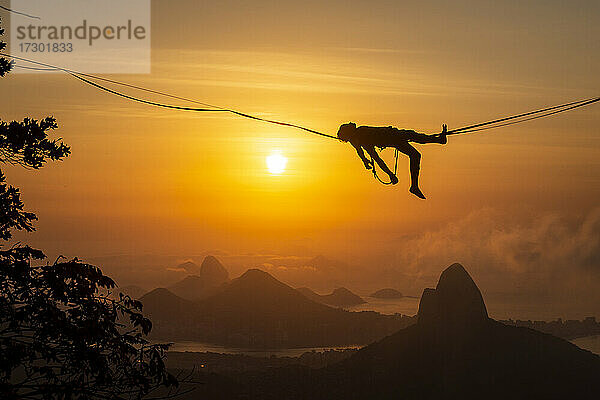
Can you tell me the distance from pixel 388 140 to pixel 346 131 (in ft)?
4.16

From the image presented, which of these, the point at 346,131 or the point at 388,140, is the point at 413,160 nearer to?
the point at 388,140

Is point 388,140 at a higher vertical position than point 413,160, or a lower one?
higher

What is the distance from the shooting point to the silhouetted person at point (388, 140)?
18688 mm

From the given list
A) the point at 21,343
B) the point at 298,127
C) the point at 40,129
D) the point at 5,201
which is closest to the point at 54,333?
the point at 21,343

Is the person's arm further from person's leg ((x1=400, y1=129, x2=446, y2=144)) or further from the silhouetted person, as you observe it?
person's leg ((x1=400, y1=129, x2=446, y2=144))

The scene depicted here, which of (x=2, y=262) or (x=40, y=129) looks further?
(x=40, y=129)

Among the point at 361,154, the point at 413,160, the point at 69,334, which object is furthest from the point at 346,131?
the point at 69,334

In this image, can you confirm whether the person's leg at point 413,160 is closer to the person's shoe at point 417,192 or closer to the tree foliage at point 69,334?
the person's shoe at point 417,192

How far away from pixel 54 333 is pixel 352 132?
890cm

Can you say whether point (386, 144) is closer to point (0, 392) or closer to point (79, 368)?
point (79, 368)

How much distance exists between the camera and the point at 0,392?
16.7 metres

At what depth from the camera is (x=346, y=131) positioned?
19.5 m

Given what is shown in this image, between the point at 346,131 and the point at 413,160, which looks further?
the point at 346,131

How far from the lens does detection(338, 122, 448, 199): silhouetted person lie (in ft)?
61.3
